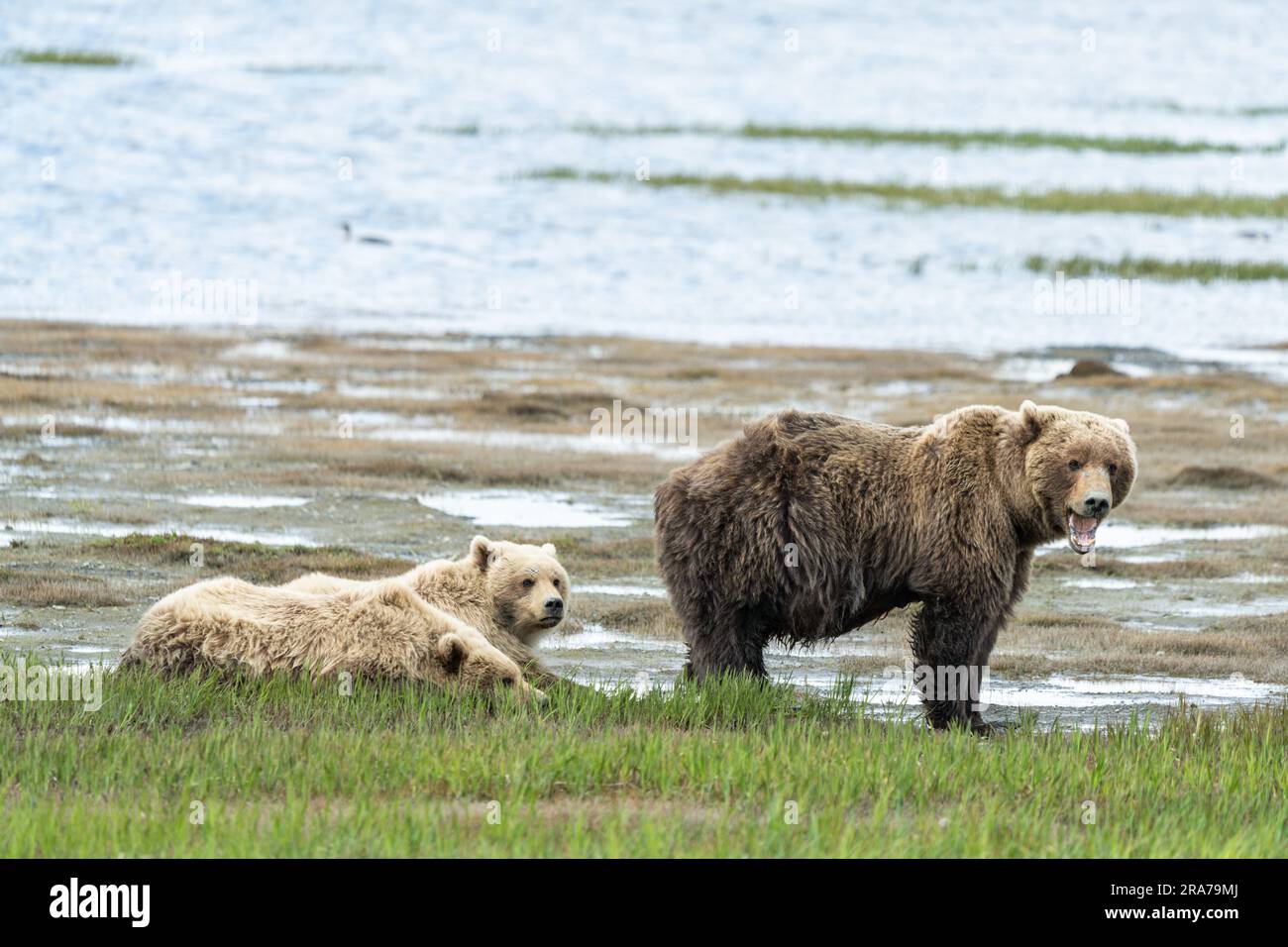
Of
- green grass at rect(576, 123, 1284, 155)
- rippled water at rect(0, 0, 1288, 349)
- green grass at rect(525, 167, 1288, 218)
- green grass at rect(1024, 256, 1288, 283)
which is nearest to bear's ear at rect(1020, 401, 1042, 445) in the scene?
rippled water at rect(0, 0, 1288, 349)

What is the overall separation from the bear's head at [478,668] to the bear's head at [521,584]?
1.69 ft

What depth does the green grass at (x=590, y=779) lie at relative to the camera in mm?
6215

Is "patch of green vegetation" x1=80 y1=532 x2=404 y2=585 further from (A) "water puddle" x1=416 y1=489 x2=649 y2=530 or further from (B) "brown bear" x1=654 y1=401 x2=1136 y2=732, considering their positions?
(B) "brown bear" x1=654 y1=401 x2=1136 y2=732

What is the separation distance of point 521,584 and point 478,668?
762mm

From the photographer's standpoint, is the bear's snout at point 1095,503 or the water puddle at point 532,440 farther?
the water puddle at point 532,440

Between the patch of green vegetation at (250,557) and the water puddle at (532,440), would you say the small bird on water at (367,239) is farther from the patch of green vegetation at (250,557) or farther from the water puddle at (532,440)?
the patch of green vegetation at (250,557)

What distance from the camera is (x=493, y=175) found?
56031 millimetres

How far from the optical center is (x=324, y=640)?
8766 mm

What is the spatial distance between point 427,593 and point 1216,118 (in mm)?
67043

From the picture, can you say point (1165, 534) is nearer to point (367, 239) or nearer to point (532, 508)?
point (532, 508)

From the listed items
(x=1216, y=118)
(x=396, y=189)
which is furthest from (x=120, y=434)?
(x=1216, y=118)

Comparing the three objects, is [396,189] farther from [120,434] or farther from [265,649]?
[265,649]

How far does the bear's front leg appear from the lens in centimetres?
915

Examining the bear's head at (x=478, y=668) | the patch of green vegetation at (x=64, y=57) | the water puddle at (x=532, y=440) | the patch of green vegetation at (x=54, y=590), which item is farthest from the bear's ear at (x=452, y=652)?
the patch of green vegetation at (x=64, y=57)
